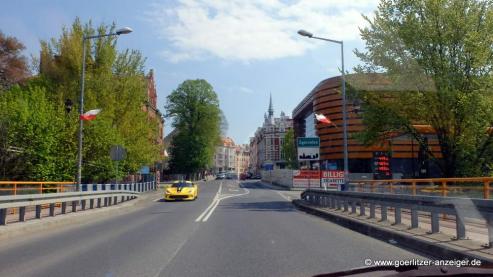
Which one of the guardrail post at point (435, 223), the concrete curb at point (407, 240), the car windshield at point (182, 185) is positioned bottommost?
the concrete curb at point (407, 240)

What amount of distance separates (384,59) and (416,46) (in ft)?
7.42

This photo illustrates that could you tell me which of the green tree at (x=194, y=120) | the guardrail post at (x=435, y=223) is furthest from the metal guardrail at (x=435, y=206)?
the green tree at (x=194, y=120)

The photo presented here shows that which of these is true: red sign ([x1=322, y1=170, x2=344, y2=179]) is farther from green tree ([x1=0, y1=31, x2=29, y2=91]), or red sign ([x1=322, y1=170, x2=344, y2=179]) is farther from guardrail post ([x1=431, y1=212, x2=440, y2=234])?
guardrail post ([x1=431, y1=212, x2=440, y2=234])

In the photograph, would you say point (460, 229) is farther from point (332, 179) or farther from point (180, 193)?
point (332, 179)

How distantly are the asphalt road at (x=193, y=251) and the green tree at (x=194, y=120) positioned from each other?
236ft

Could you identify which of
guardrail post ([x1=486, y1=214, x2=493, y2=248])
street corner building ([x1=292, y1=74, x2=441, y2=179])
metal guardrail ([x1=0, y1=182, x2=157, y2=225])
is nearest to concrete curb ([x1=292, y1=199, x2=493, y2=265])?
guardrail post ([x1=486, y1=214, x2=493, y2=248])

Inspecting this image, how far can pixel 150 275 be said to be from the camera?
7.35m

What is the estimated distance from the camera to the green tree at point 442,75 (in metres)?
27.5

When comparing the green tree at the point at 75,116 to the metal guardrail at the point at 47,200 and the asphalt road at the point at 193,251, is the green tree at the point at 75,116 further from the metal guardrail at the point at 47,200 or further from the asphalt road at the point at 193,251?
the asphalt road at the point at 193,251

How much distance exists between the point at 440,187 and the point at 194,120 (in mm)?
72029

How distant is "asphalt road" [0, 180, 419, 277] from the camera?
7758 millimetres

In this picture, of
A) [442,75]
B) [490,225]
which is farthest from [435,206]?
[442,75]

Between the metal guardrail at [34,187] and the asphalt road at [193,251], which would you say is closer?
the asphalt road at [193,251]

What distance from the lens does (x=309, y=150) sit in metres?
28.7
